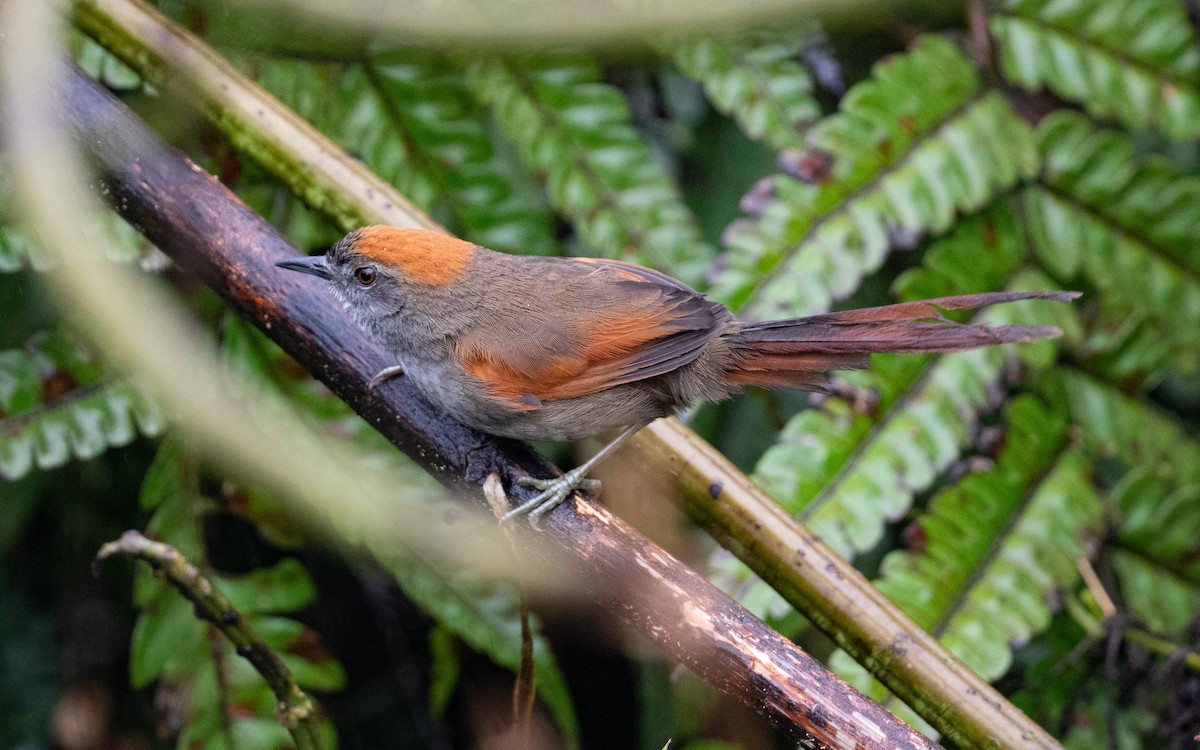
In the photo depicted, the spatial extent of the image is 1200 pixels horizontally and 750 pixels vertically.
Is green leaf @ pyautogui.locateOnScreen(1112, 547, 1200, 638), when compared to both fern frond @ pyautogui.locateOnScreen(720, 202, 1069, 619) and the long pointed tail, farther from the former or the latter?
the long pointed tail

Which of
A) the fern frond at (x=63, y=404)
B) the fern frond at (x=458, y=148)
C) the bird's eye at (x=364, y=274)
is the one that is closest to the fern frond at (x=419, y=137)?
the fern frond at (x=458, y=148)

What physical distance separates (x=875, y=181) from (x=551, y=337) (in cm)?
114

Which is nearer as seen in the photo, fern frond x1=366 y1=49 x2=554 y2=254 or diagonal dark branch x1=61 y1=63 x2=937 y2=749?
diagonal dark branch x1=61 y1=63 x2=937 y2=749

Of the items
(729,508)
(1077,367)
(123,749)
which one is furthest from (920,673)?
(123,749)

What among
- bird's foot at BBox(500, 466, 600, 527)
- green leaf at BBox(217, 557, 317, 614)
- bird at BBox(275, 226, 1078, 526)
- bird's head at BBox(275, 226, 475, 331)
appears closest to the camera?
bird's foot at BBox(500, 466, 600, 527)

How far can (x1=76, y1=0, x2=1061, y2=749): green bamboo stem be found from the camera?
2.00 metres

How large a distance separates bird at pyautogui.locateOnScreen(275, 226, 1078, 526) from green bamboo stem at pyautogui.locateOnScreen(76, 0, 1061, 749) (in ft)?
0.42

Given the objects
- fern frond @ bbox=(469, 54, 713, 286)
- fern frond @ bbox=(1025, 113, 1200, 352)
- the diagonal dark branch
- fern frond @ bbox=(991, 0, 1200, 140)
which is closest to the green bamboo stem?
the diagonal dark branch

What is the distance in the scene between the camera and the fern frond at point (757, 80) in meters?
2.95

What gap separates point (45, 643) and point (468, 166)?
1822mm

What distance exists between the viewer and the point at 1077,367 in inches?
121

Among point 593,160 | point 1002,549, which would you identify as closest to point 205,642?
point 593,160

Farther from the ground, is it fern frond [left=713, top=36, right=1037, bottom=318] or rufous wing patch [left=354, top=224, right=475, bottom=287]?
fern frond [left=713, top=36, right=1037, bottom=318]

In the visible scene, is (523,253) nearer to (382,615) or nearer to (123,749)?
(382,615)
